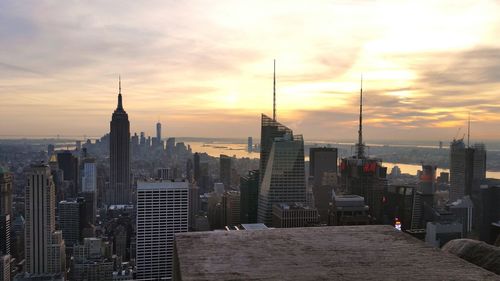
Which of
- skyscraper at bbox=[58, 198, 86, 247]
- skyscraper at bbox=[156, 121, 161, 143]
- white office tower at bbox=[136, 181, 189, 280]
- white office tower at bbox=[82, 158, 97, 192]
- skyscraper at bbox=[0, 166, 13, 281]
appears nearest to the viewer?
skyscraper at bbox=[0, 166, 13, 281]

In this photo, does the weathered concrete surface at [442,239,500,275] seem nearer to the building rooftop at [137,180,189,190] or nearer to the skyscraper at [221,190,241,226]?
the building rooftop at [137,180,189,190]

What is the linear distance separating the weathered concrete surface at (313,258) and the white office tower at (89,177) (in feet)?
188

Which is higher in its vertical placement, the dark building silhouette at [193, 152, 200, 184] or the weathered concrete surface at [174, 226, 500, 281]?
the weathered concrete surface at [174, 226, 500, 281]

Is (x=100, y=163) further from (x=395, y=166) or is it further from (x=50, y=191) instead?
(x=395, y=166)

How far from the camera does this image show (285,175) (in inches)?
1467

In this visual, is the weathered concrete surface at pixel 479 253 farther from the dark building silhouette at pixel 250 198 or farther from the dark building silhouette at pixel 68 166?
the dark building silhouette at pixel 68 166

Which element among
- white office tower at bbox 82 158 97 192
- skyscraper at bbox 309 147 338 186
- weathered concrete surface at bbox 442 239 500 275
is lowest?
white office tower at bbox 82 158 97 192

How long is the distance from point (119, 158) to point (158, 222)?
40.1 m

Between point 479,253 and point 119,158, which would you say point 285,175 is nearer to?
point 479,253

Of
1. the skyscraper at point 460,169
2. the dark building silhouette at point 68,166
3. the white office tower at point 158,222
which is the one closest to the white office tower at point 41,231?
the white office tower at point 158,222

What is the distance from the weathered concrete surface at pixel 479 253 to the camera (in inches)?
153

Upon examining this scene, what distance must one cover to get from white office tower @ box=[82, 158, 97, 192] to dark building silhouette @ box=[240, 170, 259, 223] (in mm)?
25918

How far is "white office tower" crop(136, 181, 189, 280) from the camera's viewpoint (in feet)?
108

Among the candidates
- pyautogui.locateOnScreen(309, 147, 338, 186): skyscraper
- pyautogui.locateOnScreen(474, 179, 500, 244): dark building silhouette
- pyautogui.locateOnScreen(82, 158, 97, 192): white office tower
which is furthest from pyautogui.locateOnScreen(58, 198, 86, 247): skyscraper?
pyautogui.locateOnScreen(474, 179, 500, 244): dark building silhouette
